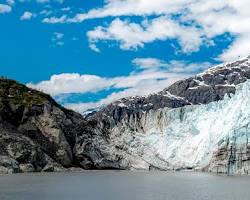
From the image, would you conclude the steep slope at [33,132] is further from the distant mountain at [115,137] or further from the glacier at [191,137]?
the glacier at [191,137]

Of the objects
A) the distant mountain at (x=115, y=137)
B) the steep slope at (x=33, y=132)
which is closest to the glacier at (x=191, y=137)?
the distant mountain at (x=115, y=137)

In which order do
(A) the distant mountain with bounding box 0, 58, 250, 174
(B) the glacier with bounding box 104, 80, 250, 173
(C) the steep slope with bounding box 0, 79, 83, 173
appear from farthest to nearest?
(C) the steep slope with bounding box 0, 79, 83, 173, (A) the distant mountain with bounding box 0, 58, 250, 174, (B) the glacier with bounding box 104, 80, 250, 173

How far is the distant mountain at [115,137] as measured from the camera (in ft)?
346

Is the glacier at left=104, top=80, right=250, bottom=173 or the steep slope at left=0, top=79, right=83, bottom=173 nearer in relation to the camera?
the glacier at left=104, top=80, right=250, bottom=173

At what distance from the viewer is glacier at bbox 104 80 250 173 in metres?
103

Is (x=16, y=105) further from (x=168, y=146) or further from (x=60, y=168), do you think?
(x=168, y=146)

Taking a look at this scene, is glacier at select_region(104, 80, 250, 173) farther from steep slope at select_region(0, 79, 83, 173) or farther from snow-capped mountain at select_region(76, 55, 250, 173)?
steep slope at select_region(0, 79, 83, 173)

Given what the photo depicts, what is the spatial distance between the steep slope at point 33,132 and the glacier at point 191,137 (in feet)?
38.9

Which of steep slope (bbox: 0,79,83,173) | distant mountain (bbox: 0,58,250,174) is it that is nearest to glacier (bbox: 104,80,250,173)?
distant mountain (bbox: 0,58,250,174)

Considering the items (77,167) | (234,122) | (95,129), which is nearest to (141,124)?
(95,129)

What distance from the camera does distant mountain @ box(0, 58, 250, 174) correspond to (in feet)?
346

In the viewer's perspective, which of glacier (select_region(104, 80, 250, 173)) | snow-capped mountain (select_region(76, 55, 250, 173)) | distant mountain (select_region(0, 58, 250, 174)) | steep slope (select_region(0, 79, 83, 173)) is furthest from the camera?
steep slope (select_region(0, 79, 83, 173))

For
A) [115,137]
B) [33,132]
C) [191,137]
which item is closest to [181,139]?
[191,137]

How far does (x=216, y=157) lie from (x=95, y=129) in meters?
41.0
